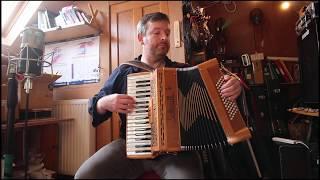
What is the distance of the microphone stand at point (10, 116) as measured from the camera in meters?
0.56

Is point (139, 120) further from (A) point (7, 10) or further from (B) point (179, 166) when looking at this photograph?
(A) point (7, 10)

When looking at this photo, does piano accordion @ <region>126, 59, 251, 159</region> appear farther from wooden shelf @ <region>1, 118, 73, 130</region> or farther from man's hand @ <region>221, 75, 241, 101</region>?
wooden shelf @ <region>1, 118, 73, 130</region>

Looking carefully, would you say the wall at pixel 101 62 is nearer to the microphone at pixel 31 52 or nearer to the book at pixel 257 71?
the microphone at pixel 31 52

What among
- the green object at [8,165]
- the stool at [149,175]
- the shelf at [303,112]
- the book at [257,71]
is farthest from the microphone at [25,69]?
the shelf at [303,112]

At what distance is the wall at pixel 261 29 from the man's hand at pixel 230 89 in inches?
11.2

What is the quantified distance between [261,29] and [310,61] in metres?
0.30

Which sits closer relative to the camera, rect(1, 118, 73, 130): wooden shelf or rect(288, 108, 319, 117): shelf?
rect(1, 118, 73, 130): wooden shelf

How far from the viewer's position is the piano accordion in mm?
756

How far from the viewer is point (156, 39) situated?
97cm

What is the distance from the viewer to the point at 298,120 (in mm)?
1155

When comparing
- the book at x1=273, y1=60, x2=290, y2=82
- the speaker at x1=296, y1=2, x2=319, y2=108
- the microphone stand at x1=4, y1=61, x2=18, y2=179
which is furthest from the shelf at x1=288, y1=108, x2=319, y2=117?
the microphone stand at x1=4, y1=61, x2=18, y2=179

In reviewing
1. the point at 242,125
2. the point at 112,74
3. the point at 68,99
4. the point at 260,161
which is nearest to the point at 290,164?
the point at 260,161

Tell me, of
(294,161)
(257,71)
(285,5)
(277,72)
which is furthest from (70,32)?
(285,5)

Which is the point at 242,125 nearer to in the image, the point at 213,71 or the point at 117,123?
the point at 213,71
